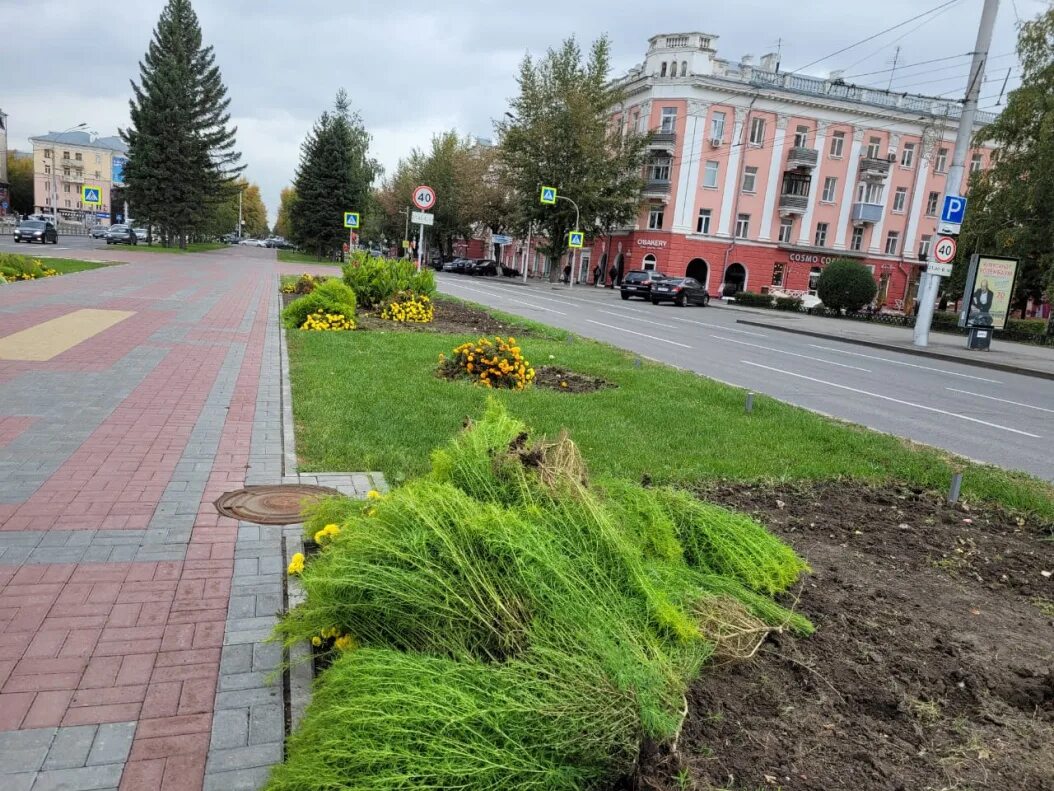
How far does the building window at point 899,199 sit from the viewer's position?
2215 inches

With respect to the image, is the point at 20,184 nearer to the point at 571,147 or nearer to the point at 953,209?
the point at 571,147

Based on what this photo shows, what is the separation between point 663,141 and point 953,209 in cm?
3485

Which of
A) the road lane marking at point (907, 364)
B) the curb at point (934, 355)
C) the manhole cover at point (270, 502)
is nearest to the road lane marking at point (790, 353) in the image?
the road lane marking at point (907, 364)

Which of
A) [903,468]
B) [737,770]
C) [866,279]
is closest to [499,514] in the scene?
[737,770]

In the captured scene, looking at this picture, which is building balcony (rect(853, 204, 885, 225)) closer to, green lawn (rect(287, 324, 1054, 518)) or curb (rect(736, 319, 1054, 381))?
curb (rect(736, 319, 1054, 381))

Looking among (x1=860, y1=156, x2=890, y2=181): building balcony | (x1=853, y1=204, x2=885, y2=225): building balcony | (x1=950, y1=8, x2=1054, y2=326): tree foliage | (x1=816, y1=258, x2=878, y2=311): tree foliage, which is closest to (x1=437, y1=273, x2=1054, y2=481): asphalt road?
(x1=950, y1=8, x2=1054, y2=326): tree foliage

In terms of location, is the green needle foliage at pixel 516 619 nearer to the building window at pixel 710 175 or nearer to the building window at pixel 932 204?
the building window at pixel 710 175

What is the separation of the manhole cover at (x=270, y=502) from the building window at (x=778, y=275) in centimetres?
5445

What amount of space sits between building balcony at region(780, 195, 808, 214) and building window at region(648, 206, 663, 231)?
29.8 feet

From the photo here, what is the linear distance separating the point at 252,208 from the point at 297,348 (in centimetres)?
14267

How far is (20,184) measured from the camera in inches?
4237

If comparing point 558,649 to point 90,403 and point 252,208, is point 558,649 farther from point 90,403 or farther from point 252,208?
point 252,208

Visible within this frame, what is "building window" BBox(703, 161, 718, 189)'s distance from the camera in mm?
51647

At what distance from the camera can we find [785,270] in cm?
5472
